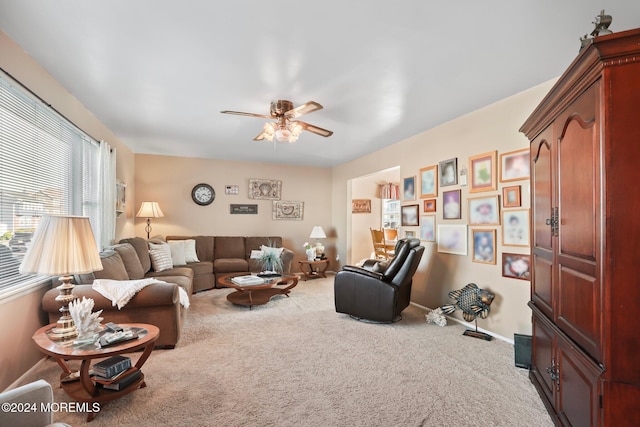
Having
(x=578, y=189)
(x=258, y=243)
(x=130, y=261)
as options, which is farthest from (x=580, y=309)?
(x=258, y=243)

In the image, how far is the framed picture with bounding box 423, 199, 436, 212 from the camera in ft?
13.9

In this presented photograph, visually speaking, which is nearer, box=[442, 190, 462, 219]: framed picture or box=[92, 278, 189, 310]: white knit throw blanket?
box=[92, 278, 189, 310]: white knit throw blanket

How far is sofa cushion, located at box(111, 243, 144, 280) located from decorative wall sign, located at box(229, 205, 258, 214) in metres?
2.72

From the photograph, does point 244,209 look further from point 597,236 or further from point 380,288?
point 597,236

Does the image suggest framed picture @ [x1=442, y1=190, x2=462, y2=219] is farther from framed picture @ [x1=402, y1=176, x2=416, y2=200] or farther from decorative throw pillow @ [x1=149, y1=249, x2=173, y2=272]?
decorative throw pillow @ [x1=149, y1=249, x2=173, y2=272]

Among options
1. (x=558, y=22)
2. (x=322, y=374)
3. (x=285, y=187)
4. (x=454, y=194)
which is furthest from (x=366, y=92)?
(x=285, y=187)

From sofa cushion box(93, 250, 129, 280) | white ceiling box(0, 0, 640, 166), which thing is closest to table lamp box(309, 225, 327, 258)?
white ceiling box(0, 0, 640, 166)

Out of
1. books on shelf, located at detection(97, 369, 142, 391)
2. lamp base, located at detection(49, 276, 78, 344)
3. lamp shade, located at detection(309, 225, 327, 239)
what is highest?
lamp shade, located at detection(309, 225, 327, 239)

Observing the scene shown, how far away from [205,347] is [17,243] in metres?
1.70

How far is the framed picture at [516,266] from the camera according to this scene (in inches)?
120

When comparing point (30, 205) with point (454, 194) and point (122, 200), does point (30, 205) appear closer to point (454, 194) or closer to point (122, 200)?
point (122, 200)

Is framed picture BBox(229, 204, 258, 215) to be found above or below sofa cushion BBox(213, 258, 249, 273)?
above

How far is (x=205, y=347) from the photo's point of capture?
296cm

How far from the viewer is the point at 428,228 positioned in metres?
4.34
